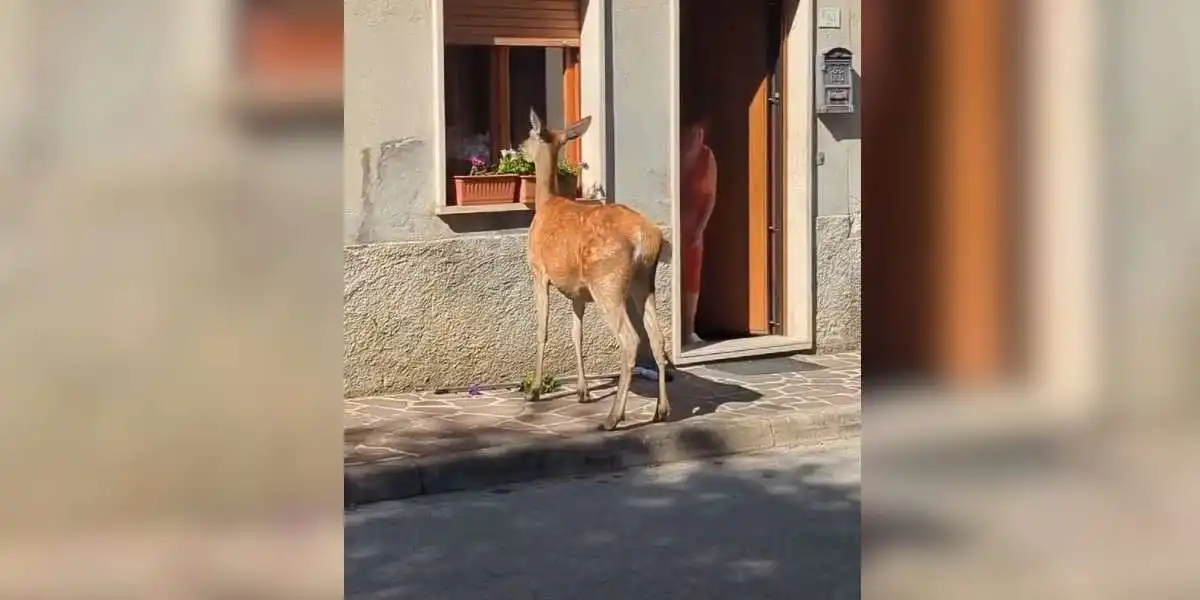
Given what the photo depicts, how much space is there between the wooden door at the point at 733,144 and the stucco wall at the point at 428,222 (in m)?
1.18

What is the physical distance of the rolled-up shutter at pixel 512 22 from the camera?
33.8ft

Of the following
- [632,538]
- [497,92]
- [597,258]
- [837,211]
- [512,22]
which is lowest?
[632,538]

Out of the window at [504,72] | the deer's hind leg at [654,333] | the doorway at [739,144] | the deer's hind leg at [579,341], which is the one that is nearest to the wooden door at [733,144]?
the doorway at [739,144]

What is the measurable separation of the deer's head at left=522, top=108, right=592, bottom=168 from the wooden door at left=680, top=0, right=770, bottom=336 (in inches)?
86.3

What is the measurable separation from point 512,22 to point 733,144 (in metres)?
2.48

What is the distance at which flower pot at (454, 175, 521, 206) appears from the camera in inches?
406

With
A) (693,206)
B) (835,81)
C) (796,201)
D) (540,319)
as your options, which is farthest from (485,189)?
(835,81)

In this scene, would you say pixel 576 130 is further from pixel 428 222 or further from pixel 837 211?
pixel 837 211

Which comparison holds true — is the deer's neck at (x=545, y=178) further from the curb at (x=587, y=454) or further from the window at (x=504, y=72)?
the curb at (x=587, y=454)

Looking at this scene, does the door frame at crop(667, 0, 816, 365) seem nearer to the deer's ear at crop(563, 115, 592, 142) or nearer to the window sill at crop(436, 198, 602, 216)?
the window sill at crop(436, 198, 602, 216)

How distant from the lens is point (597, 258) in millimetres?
9109
